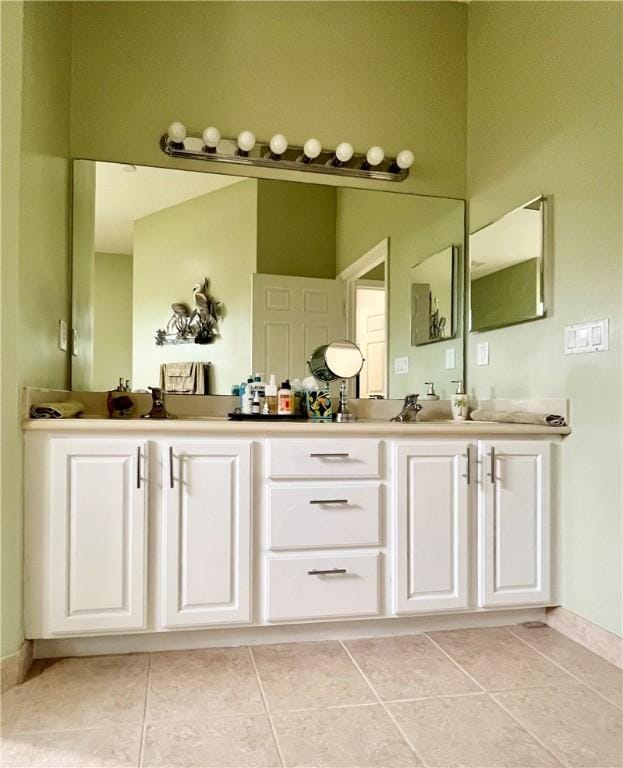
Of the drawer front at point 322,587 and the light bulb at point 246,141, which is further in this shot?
the light bulb at point 246,141

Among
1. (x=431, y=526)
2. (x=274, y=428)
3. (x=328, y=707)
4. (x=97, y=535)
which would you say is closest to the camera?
(x=328, y=707)

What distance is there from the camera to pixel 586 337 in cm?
195

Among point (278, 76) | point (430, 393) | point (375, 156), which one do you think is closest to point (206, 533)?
point (430, 393)

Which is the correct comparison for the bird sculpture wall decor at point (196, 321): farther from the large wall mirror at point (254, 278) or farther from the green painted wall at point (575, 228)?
the green painted wall at point (575, 228)

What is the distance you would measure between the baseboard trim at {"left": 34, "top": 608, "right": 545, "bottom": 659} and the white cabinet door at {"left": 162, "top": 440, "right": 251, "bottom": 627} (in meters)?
0.12

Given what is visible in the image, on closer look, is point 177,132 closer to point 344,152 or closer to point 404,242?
point 344,152

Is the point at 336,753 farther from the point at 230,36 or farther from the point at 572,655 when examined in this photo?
the point at 230,36

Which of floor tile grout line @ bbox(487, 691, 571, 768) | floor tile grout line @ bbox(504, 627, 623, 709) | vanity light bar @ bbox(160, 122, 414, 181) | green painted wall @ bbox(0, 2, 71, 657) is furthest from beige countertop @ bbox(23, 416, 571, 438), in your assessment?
vanity light bar @ bbox(160, 122, 414, 181)

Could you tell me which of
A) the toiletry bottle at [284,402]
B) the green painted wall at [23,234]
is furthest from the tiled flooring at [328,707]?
the toiletry bottle at [284,402]

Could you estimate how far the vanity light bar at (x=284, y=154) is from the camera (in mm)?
2422

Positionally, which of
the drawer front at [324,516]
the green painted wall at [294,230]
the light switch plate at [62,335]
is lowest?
the drawer front at [324,516]

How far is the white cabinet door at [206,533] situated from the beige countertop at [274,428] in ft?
0.19

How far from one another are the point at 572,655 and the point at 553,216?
162 centimetres

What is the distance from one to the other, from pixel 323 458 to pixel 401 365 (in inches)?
35.1
